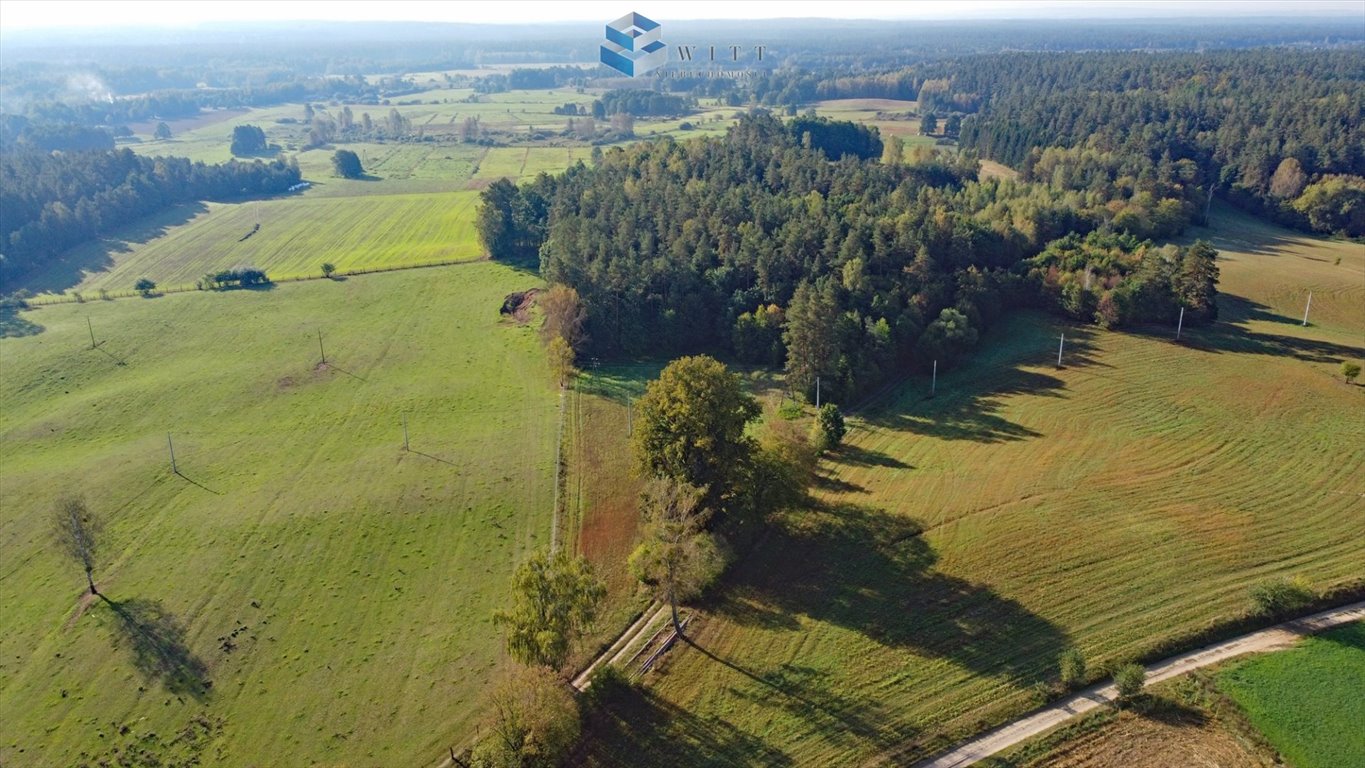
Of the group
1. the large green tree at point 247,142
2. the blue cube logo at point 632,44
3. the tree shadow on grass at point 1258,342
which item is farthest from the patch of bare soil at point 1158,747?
the large green tree at point 247,142

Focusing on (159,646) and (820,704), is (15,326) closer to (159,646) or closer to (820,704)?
(159,646)

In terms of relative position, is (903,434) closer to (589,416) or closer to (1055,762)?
(589,416)

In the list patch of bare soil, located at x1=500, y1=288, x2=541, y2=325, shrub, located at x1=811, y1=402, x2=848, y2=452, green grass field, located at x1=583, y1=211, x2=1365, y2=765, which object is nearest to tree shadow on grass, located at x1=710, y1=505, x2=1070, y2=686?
green grass field, located at x1=583, y1=211, x2=1365, y2=765

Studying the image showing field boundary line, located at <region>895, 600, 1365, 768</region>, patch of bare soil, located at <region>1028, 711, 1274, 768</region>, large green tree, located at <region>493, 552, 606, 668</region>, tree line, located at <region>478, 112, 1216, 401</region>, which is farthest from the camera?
tree line, located at <region>478, 112, 1216, 401</region>

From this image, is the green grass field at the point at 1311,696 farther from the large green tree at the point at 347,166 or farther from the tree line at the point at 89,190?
the large green tree at the point at 347,166

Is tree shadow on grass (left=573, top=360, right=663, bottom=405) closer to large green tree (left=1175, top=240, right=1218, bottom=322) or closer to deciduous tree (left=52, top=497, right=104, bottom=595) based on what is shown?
deciduous tree (left=52, top=497, right=104, bottom=595)

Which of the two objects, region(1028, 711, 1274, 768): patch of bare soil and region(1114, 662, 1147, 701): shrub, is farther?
region(1114, 662, 1147, 701): shrub
